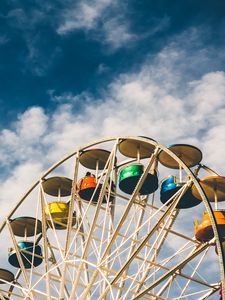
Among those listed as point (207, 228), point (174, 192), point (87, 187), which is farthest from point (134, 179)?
point (207, 228)

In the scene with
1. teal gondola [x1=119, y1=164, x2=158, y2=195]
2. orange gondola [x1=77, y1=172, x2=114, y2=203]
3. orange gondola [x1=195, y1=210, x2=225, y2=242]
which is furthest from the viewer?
orange gondola [x1=77, y1=172, x2=114, y2=203]

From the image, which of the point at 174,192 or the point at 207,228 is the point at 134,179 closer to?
the point at 174,192

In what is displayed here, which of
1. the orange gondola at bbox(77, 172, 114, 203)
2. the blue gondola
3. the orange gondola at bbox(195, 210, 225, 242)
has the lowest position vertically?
the orange gondola at bbox(195, 210, 225, 242)

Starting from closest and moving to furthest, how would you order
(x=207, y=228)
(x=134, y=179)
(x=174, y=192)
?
(x=207, y=228), (x=134, y=179), (x=174, y=192)

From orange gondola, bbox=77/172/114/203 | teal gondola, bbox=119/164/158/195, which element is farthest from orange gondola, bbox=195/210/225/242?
orange gondola, bbox=77/172/114/203

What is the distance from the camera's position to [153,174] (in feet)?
56.3

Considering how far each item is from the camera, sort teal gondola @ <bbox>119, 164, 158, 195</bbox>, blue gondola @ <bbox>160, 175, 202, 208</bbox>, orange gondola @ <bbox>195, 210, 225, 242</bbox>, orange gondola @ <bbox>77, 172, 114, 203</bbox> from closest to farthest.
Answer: orange gondola @ <bbox>195, 210, 225, 242</bbox> → teal gondola @ <bbox>119, 164, 158, 195</bbox> → blue gondola @ <bbox>160, 175, 202, 208</bbox> → orange gondola @ <bbox>77, 172, 114, 203</bbox>

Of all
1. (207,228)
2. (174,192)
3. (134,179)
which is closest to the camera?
(207,228)

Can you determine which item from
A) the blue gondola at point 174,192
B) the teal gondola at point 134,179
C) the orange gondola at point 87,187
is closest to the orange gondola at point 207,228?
the blue gondola at point 174,192

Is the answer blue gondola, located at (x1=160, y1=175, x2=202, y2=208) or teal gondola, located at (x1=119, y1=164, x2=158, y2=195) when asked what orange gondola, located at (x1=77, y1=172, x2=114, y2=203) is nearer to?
teal gondola, located at (x1=119, y1=164, x2=158, y2=195)

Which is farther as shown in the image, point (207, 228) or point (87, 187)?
point (87, 187)

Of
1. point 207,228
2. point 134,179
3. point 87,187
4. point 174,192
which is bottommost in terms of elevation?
point 207,228

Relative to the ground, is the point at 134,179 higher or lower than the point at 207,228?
higher

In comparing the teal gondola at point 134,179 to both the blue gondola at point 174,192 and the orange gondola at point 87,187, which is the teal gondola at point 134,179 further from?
the orange gondola at point 87,187
